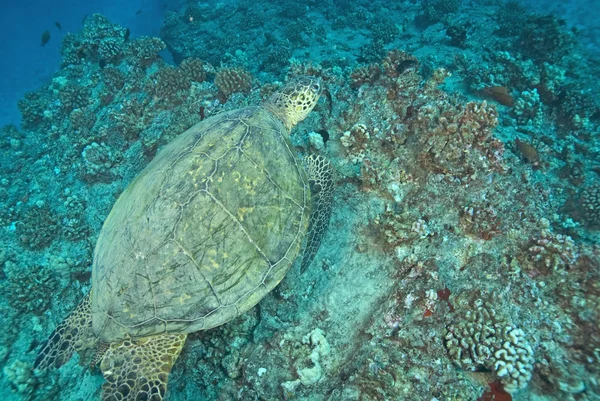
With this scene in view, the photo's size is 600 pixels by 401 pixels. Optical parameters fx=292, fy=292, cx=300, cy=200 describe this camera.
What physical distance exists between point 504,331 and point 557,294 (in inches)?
31.0

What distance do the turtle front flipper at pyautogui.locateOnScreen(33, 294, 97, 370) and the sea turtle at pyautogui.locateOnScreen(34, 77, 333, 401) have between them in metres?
0.01

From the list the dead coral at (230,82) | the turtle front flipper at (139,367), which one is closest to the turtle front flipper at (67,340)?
the turtle front flipper at (139,367)

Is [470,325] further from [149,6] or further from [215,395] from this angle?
[149,6]

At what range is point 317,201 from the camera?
13.0ft

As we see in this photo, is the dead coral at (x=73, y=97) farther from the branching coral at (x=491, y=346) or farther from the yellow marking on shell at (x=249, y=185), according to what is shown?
the branching coral at (x=491, y=346)

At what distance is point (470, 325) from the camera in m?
2.71

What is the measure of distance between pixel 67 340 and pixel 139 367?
1.18m

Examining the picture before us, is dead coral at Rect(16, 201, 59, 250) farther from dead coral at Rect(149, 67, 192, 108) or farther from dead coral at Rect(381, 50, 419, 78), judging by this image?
dead coral at Rect(381, 50, 419, 78)

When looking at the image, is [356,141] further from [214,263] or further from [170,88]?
[170,88]

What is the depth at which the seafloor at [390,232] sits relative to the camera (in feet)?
8.77

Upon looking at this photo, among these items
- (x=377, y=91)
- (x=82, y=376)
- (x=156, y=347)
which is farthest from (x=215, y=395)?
(x=377, y=91)

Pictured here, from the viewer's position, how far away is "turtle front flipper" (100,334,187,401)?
2.59 metres

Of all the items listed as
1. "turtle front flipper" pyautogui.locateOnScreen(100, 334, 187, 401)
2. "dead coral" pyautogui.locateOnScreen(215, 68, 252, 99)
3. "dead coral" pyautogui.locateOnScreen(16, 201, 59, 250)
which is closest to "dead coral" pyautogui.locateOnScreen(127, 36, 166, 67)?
"dead coral" pyautogui.locateOnScreen(215, 68, 252, 99)

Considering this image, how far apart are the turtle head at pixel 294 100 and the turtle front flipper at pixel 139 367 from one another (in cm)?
336
